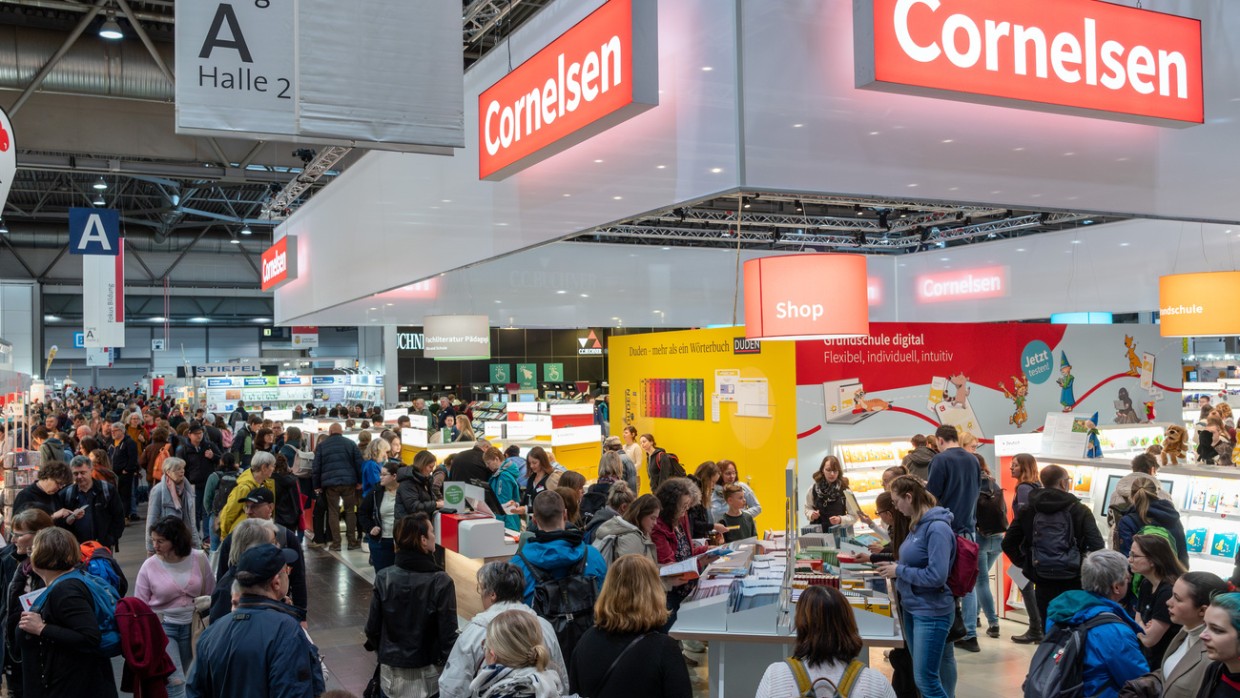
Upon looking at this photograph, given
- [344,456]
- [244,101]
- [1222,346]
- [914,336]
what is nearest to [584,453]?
[344,456]

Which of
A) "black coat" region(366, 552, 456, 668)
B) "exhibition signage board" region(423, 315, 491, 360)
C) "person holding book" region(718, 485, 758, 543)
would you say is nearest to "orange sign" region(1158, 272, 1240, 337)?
"person holding book" region(718, 485, 758, 543)

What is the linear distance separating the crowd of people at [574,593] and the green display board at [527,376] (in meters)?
20.0

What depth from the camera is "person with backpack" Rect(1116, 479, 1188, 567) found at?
5012mm

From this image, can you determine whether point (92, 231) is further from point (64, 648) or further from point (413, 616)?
point (413, 616)

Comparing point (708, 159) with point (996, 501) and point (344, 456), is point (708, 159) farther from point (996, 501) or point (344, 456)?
point (344, 456)

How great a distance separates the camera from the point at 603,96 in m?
4.78

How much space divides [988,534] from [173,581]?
5446 mm

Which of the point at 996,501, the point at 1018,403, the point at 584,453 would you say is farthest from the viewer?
the point at 584,453

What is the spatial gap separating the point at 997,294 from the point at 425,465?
10.8 meters

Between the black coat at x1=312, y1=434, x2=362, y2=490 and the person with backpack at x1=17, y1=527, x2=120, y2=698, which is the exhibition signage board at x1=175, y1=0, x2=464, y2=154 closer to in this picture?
the person with backpack at x1=17, y1=527, x2=120, y2=698

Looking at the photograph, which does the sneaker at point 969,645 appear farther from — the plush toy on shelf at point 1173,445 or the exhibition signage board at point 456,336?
the exhibition signage board at point 456,336

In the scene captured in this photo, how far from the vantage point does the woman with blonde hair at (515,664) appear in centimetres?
276

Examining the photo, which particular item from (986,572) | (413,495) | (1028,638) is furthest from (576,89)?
(1028,638)

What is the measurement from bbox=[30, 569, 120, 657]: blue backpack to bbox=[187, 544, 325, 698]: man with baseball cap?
979 mm
